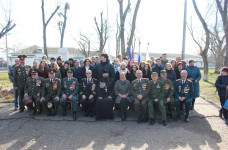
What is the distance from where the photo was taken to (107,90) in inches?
223

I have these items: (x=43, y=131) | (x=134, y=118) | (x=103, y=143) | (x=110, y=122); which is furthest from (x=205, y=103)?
(x=43, y=131)

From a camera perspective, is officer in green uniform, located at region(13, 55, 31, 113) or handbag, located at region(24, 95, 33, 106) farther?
officer in green uniform, located at region(13, 55, 31, 113)

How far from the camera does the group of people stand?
5230 mm

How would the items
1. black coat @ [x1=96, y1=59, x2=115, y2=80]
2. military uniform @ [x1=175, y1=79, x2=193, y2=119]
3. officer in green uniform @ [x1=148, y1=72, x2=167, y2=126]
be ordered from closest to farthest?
1. officer in green uniform @ [x1=148, y1=72, x2=167, y2=126]
2. military uniform @ [x1=175, y1=79, x2=193, y2=119]
3. black coat @ [x1=96, y1=59, x2=115, y2=80]

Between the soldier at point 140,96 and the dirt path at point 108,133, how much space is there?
319mm

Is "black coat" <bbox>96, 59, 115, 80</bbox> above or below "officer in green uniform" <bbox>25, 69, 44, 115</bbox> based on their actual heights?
above

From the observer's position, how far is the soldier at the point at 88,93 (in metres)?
5.46

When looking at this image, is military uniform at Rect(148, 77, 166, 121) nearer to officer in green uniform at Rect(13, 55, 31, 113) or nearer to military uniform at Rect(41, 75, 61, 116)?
military uniform at Rect(41, 75, 61, 116)

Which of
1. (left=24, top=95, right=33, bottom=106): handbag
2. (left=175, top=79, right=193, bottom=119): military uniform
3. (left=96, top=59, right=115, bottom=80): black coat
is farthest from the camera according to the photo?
(left=96, top=59, right=115, bottom=80): black coat

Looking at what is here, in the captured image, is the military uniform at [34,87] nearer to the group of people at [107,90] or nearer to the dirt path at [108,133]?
the group of people at [107,90]

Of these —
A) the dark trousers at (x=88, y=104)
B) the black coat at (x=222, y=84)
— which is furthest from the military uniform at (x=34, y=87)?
the black coat at (x=222, y=84)

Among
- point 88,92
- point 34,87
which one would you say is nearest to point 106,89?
point 88,92

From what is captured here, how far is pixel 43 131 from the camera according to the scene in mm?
4453

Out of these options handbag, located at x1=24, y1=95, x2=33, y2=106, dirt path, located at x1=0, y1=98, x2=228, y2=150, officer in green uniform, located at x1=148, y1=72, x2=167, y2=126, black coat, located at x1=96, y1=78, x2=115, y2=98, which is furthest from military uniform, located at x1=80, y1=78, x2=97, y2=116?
officer in green uniform, located at x1=148, y1=72, x2=167, y2=126
